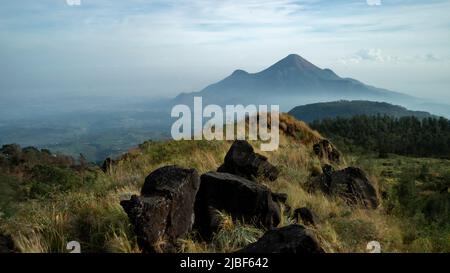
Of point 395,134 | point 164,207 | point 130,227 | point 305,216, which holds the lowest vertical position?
point 395,134

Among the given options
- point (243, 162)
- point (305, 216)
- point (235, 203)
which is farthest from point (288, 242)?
point (243, 162)

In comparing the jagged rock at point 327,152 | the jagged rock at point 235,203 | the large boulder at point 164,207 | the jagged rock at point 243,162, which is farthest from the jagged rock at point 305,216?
the jagged rock at point 327,152

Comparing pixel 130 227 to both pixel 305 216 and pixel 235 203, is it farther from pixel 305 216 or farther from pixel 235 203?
pixel 305 216

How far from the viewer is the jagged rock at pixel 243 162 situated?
39.6 ft

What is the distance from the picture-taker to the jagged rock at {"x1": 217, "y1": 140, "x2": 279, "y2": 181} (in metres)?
12.1

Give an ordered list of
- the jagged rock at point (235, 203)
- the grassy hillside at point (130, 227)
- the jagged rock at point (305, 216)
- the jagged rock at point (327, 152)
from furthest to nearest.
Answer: the jagged rock at point (327, 152) < the jagged rock at point (305, 216) < the jagged rock at point (235, 203) < the grassy hillside at point (130, 227)

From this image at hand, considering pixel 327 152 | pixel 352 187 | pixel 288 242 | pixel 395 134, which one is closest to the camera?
pixel 288 242

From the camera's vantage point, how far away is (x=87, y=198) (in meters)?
9.27

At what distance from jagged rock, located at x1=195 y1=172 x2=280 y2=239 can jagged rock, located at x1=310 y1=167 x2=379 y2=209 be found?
398cm

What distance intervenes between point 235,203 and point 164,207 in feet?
5.44

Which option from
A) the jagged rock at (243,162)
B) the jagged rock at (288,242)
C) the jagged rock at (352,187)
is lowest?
the jagged rock at (352,187)

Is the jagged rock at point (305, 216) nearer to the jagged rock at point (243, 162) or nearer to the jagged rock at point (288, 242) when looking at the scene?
the jagged rock at point (288, 242)

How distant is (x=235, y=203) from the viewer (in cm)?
852

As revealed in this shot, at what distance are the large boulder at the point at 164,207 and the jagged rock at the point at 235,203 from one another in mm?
578
